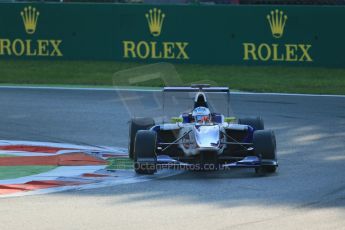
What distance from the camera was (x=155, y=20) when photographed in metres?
22.1

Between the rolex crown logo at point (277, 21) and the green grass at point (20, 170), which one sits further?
the rolex crown logo at point (277, 21)

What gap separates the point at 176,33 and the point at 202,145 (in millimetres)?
11359

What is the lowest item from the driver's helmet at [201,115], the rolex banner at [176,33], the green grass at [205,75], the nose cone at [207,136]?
the nose cone at [207,136]

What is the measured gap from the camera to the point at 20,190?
9.95 metres

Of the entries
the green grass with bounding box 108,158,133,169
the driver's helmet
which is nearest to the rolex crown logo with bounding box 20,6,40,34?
the green grass with bounding box 108,158,133,169

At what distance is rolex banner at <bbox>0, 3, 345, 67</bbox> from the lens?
69.9 ft

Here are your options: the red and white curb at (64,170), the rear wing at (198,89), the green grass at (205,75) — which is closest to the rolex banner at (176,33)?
the green grass at (205,75)

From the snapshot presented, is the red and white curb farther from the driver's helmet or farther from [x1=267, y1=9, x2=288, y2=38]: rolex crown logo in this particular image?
[x1=267, y1=9, x2=288, y2=38]: rolex crown logo

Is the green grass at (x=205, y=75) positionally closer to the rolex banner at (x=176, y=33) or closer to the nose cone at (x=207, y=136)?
the rolex banner at (x=176, y=33)

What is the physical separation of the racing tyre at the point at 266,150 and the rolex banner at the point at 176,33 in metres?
10.5

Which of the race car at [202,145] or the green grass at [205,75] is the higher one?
the green grass at [205,75]

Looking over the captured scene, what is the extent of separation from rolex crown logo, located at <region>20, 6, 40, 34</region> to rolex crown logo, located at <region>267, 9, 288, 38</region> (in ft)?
17.5

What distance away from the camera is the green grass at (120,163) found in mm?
11391

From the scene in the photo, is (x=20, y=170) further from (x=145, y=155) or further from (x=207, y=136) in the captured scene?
(x=207, y=136)
